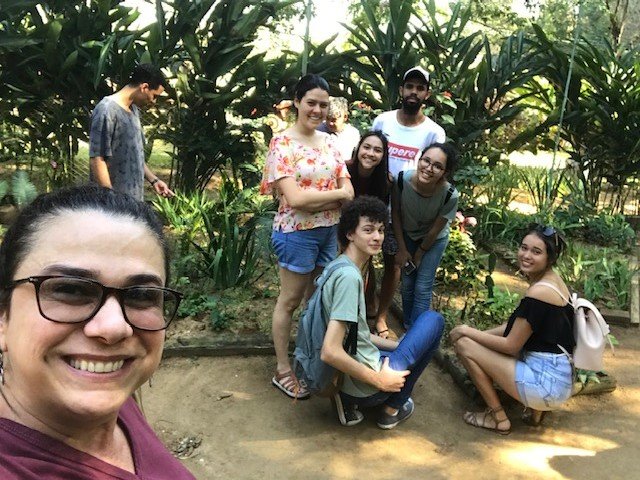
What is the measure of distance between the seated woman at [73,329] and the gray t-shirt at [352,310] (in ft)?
5.49

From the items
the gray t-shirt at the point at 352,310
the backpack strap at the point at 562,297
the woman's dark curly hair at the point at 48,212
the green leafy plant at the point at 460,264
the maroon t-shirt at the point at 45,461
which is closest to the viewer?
the maroon t-shirt at the point at 45,461

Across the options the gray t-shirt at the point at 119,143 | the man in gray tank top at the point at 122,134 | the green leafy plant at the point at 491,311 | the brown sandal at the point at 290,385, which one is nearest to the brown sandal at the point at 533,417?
the green leafy plant at the point at 491,311

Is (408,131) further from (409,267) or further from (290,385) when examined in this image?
(290,385)

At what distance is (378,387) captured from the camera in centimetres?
280

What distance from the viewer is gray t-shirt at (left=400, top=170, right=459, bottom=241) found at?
3.60m

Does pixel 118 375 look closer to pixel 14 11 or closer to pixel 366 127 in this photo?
pixel 366 127

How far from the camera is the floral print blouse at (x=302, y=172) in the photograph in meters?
3.07

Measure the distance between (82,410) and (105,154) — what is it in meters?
2.85

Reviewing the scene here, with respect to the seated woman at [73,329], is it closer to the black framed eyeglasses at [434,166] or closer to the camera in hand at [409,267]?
the black framed eyeglasses at [434,166]

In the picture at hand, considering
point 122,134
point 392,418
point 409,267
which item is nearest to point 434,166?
point 409,267

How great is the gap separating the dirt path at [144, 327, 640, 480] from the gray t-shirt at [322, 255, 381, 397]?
0.30 m

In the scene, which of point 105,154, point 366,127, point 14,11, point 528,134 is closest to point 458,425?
point 105,154

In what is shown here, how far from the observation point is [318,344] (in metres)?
2.83

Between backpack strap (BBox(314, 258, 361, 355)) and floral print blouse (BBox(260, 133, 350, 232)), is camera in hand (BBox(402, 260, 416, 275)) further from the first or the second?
backpack strap (BBox(314, 258, 361, 355))
